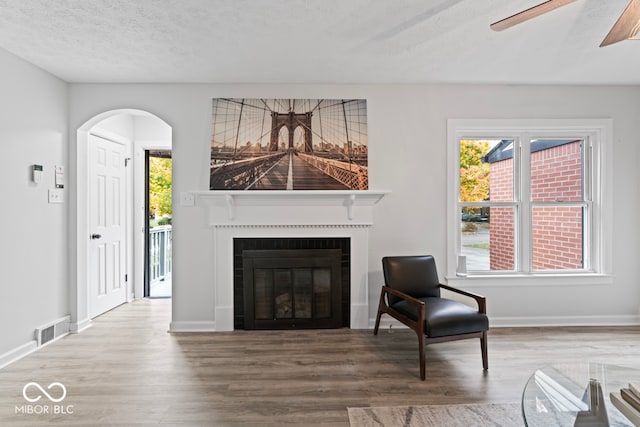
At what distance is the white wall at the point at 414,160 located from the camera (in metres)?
3.80

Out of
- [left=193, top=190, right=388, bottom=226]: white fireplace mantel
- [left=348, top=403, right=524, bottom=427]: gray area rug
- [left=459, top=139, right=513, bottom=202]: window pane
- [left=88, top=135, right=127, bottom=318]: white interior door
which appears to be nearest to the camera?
[left=348, top=403, right=524, bottom=427]: gray area rug

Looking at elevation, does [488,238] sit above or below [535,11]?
below

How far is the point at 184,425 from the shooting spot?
2139mm

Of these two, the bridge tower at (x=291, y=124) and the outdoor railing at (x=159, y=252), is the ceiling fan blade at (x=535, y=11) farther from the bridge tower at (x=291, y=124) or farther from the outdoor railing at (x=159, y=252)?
the outdoor railing at (x=159, y=252)

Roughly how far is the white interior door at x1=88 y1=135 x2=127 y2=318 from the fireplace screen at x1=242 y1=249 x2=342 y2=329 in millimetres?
1831

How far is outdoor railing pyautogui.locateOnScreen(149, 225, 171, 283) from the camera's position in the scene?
5.76 m

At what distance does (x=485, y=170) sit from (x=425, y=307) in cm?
188

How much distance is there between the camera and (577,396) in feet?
5.62

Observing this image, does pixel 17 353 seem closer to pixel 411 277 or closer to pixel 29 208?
pixel 29 208

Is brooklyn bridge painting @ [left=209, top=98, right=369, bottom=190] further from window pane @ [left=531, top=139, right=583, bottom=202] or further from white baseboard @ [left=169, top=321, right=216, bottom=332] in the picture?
window pane @ [left=531, top=139, right=583, bottom=202]

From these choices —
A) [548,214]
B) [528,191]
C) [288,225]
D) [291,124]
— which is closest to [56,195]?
[288,225]

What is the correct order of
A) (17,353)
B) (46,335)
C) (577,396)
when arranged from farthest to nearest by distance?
1. (46,335)
2. (17,353)
3. (577,396)

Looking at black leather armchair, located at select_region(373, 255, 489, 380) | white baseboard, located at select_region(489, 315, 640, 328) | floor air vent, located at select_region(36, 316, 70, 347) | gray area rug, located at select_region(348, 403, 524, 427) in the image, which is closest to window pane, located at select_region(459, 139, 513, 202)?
black leather armchair, located at select_region(373, 255, 489, 380)

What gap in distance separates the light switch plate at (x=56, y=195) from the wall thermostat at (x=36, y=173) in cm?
20
